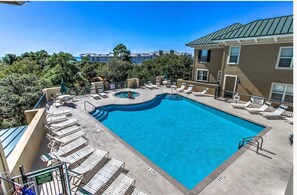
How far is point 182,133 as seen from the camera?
9.86m

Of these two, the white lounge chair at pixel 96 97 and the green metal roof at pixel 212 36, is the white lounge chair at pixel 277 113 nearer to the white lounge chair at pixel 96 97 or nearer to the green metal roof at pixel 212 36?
the green metal roof at pixel 212 36

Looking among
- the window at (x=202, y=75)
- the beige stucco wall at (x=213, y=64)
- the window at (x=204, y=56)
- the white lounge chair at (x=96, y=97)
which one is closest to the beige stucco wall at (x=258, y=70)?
the beige stucco wall at (x=213, y=64)

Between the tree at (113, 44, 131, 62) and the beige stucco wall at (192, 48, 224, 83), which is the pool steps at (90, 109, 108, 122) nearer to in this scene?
the beige stucco wall at (192, 48, 224, 83)

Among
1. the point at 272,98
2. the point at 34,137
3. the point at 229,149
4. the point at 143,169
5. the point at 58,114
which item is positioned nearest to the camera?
the point at 143,169

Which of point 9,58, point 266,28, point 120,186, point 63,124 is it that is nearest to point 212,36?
point 266,28

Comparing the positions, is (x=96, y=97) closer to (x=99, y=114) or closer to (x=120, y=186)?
(x=99, y=114)

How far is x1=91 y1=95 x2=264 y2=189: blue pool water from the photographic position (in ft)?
23.6

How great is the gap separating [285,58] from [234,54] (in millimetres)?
3727

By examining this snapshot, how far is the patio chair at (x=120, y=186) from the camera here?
4688 mm

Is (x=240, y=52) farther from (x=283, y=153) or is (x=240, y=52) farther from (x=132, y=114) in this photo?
(x=132, y=114)

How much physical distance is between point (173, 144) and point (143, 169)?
3172 mm

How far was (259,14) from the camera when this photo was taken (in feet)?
50.0

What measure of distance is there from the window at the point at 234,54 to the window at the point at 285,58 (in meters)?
3.01

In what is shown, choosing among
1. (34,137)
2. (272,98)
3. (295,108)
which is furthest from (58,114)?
(272,98)
